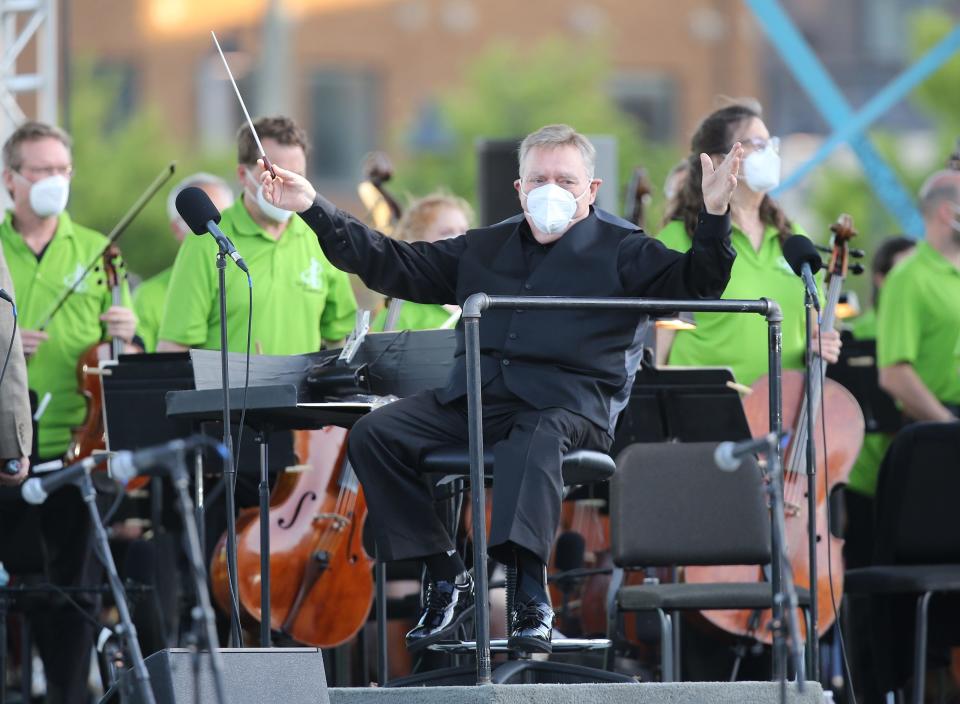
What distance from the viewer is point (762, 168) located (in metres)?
7.25

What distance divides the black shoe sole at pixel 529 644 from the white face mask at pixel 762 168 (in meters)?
2.35

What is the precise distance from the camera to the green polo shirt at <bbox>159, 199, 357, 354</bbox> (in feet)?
24.5

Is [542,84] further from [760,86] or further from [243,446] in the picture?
[243,446]

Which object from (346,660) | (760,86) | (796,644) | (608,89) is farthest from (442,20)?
(796,644)

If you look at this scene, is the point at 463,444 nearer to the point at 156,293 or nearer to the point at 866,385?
the point at 866,385

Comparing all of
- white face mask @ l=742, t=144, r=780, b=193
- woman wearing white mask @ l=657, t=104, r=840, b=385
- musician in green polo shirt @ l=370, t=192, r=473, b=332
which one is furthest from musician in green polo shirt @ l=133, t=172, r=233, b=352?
white face mask @ l=742, t=144, r=780, b=193

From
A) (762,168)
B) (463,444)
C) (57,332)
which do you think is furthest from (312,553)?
(762,168)

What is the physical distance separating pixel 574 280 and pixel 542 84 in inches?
769

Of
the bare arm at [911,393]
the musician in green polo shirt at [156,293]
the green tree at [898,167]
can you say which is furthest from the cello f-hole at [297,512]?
the green tree at [898,167]

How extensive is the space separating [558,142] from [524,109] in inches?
765

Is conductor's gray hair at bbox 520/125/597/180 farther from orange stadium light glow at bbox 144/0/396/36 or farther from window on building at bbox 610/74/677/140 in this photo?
window on building at bbox 610/74/677/140

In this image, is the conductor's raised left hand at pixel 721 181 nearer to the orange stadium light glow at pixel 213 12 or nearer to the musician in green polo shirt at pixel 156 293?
the musician in green polo shirt at pixel 156 293

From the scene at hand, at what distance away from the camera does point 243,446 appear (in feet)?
23.1

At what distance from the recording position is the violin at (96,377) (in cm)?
745
